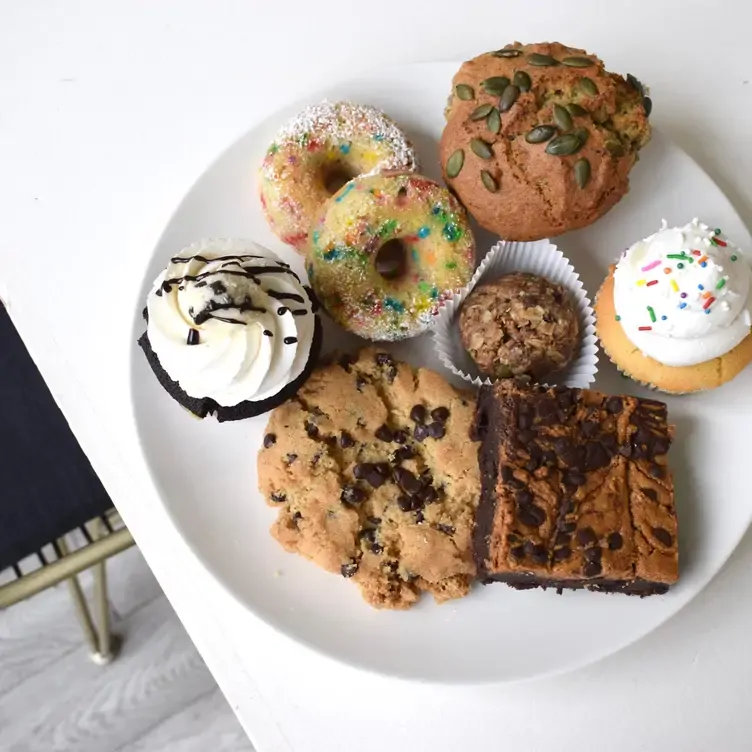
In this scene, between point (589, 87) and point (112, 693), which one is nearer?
point (589, 87)

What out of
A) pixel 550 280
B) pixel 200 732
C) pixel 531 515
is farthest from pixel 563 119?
pixel 200 732

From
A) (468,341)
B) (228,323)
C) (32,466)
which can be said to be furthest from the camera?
(32,466)

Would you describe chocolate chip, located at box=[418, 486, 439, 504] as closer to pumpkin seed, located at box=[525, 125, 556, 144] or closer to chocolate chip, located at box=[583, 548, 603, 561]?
chocolate chip, located at box=[583, 548, 603, 561]

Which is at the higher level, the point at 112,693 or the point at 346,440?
the point at 346,440

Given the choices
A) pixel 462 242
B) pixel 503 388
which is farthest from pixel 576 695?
pixel 462 242

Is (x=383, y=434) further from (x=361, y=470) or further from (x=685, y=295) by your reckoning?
(x=685, y=295)

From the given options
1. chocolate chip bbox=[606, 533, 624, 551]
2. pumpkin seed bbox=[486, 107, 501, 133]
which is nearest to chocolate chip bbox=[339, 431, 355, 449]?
chocolate chip bbox=[606, 533, 624, 551]
